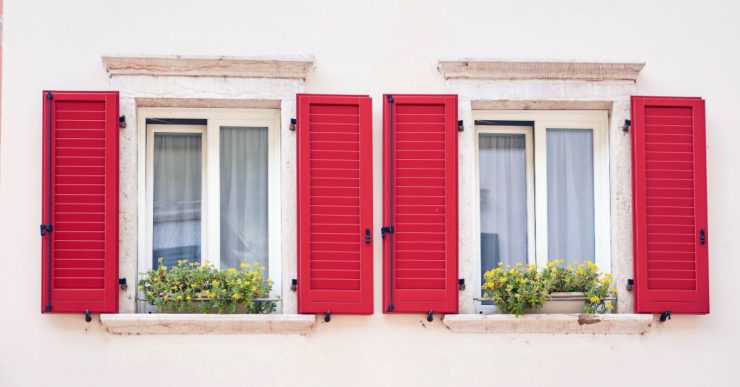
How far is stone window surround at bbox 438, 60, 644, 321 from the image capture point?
790 cm

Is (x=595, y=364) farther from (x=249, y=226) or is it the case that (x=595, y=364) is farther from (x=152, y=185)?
(x=152, y=185)

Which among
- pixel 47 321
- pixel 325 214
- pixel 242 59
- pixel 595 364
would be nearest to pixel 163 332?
pixel 47 321

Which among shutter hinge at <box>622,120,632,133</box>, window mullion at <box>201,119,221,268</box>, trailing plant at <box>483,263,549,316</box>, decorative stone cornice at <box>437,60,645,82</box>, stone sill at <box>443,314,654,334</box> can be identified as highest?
decorative stone cornice at <box>437,60,645,82</box>

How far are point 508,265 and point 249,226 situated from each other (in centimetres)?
195

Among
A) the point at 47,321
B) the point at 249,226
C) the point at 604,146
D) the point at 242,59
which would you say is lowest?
the point at 47,321

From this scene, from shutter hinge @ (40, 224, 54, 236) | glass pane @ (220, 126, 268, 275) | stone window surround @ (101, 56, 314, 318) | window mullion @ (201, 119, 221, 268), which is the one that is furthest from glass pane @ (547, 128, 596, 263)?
shutter hinge @ (40, 224, 54, 236)

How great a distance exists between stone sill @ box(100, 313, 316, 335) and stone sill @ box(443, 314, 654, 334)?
3.60ft

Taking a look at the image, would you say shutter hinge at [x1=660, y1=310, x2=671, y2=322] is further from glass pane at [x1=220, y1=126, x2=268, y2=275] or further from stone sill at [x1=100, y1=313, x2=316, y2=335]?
glass pane at [x1=220, y1=126, x2=268, y2=275]

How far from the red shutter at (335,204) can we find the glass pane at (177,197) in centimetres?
90

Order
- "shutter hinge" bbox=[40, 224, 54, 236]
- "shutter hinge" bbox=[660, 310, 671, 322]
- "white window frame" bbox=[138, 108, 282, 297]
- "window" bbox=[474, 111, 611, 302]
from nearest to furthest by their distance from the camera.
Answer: "shutter hinge" bbox=[40, 224, 54, 236]
"shutter hinge" bbox=[660, 310, 671, 322]
"white window frame" bbox=[138, 108, 282, 297]
"window" bbox=[474, 111, 611, 302]

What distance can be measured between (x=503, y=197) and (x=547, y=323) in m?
1.04

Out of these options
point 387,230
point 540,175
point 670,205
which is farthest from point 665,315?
point 387,230

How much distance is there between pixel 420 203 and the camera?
7.75 metres

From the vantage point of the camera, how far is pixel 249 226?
8.09 metres
